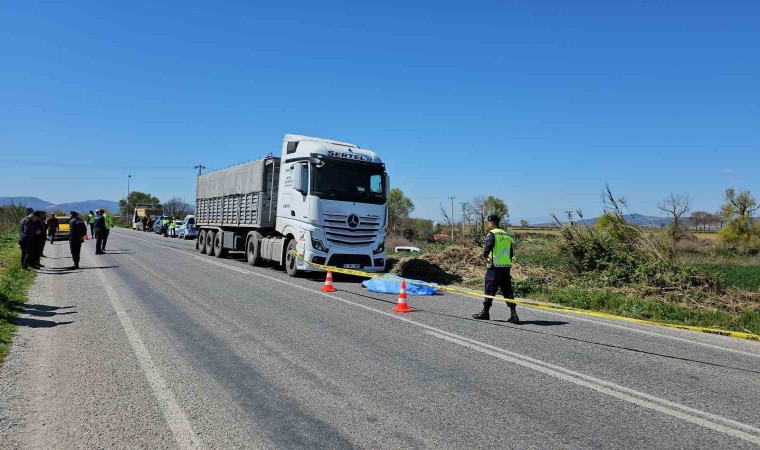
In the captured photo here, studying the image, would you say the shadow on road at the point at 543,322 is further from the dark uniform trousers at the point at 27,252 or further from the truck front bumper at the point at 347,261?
the dark uniform trousers at the point at 27,252

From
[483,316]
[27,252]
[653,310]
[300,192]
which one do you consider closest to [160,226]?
[27,252]

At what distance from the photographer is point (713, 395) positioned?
4.91 m

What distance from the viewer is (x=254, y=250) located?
1723 cm

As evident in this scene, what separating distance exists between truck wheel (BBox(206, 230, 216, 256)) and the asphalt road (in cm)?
1251

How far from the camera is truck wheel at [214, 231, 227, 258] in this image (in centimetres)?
2070

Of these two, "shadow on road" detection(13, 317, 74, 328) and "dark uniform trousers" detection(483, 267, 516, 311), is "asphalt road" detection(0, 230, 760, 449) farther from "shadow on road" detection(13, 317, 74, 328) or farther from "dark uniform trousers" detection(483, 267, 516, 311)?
"dark uniform trousers" detection(483, 267, 516, 311)

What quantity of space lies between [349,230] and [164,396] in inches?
369

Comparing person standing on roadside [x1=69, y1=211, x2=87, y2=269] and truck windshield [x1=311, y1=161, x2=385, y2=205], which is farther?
person standing on roadside [x1=69, y1=211, x2=87, y2=269]

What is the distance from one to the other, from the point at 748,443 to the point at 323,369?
12.3ft

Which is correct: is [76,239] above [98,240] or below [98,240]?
above

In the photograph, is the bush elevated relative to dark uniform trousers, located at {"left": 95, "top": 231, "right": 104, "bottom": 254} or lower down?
elevated

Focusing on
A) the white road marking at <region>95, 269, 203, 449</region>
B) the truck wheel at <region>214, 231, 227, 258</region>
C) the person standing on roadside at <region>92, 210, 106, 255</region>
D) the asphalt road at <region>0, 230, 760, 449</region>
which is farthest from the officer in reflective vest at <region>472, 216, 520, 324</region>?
the person standing on roadside at <region>92, 210, 106, 255</region>

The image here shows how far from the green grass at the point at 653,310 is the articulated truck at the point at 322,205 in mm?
4811

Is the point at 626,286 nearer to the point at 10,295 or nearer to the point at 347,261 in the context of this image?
the point at 347,261
